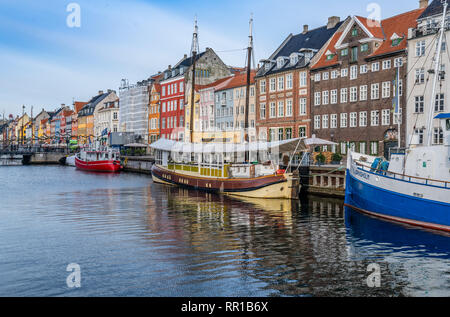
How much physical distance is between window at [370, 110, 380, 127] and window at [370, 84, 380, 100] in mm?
1425

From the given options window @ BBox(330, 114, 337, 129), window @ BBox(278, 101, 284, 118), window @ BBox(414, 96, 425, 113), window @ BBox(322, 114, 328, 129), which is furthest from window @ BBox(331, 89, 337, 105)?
window @ BBox(414, 96, 425, 113)

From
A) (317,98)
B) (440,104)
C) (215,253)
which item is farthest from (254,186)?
(317,98)

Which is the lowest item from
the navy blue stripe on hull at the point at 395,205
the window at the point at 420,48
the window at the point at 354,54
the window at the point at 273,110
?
the navy blue stripe on hull at the point at 395,205

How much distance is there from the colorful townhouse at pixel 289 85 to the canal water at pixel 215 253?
94.0 ft

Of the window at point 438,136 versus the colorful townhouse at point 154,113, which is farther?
the colorful townhouse at point 154,113

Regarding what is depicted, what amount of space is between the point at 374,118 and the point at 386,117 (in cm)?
150

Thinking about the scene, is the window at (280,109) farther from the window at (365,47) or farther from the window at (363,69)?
the window at (365,47)

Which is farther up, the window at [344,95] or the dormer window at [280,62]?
the dormer window at [280,62]

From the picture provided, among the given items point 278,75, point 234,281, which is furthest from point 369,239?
point 278,75

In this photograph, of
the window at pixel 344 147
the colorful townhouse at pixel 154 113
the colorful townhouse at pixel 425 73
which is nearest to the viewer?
the colorful townhouse at pixel 425 73

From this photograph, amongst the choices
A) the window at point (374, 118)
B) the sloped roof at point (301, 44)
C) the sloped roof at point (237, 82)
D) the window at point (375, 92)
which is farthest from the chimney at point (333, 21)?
the window at point (374, 118)

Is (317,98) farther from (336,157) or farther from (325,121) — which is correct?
(336,157)

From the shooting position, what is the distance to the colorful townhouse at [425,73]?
4159 cm

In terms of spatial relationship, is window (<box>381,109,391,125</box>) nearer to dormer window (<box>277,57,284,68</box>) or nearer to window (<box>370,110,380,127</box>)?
window (<box>370,110,380,127</box>)
